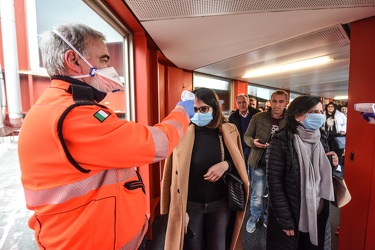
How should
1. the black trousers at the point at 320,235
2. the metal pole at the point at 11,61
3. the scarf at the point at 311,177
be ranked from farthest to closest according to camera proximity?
1. the black trousers at the point at 320,235
2. the scarf at the point at 311,177
3. the metal pole at the point at 11,61

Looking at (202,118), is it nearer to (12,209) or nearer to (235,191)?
(235,191)

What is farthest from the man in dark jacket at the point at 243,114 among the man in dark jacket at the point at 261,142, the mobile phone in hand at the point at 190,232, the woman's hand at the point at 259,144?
the mobile phone in hand at the point at 190,232

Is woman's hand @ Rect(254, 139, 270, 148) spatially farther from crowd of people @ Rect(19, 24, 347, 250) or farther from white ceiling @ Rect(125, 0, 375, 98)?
white ceiling @ Rect(125, 0, 375, 98)

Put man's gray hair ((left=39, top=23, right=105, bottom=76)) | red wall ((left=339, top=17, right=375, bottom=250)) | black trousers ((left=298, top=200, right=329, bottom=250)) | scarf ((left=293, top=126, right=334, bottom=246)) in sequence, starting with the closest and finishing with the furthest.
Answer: man's gray hair ((left=39, top=23, right=105, bottom=76))
scarf ((left=293, top=126, right=334, bottom=246))
black trousers ((left=298, top=200, right=329, bottom=250))
red wall ((left=339, top=17, right=375, bottom=250))

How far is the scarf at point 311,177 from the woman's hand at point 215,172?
1.88 ft

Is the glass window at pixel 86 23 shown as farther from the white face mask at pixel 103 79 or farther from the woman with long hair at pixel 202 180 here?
the woman with long hair at pixel 202 180

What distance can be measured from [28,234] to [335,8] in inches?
134

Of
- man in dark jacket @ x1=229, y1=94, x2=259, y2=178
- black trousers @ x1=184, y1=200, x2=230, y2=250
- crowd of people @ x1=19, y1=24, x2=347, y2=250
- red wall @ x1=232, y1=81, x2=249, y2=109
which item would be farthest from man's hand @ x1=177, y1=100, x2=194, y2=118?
red wall @ x1=232, y1=81, x2=249, y2=109

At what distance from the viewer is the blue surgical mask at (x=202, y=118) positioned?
55.4 inches

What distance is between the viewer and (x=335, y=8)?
1.60 m

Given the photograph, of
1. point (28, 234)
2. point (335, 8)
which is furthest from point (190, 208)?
point (335, 8)

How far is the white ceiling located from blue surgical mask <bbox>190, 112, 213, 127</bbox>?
91 cm

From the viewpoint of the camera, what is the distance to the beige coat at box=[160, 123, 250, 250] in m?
1.35

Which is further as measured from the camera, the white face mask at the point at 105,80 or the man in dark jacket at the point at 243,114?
the man in dark jacket at the point at 243,114
